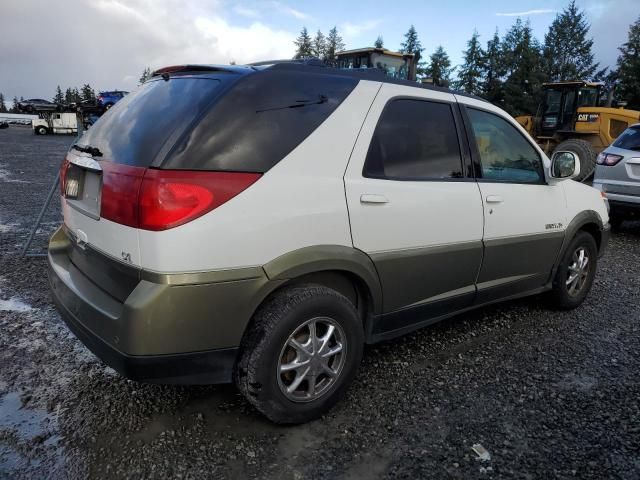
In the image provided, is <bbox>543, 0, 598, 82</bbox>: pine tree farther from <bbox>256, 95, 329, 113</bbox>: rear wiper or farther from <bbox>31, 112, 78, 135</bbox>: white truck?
<bbox>256, 95, 329, 113</bbox>: rear wiper

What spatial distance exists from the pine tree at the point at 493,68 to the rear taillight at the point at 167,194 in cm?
5796

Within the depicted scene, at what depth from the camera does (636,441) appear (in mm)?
2598

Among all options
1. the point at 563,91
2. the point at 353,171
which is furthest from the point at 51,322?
the point at 563,91

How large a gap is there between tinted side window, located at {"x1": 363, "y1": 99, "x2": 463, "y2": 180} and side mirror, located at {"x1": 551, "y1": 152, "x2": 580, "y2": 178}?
3.56 feet

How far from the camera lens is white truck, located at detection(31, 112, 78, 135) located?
104 ft

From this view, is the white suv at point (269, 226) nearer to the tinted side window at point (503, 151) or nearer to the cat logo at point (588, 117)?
the tinted side window at point (503, 151)

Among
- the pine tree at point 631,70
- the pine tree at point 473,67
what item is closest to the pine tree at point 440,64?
the pine tree at point 473,67

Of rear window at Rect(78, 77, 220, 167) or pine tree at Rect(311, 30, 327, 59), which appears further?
pine tree at Rect(311, 30, 327, 59)

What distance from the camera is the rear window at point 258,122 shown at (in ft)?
7.09

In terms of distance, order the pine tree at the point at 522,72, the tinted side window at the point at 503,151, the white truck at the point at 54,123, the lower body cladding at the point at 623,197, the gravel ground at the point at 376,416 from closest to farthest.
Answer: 1. the gravel ground at the point at 376,416
2. the tinted side window at the point at 503,151
3. the lower body cladding at the point at 623,197
4. the white truck at the point at 54,123
5. the pine tree at the point at 522,72

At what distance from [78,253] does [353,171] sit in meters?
1.54

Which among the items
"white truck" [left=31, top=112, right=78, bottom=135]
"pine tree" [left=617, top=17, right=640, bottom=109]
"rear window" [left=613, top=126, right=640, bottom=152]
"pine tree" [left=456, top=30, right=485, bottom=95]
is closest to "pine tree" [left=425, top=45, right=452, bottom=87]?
"pine tree" [left=456, top=30, right=485, bottom=95]

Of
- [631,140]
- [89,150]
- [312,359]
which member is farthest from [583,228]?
[631,140]

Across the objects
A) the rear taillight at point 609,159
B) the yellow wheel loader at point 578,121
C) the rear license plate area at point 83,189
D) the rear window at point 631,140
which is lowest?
the rear license plate area at point 83,189
